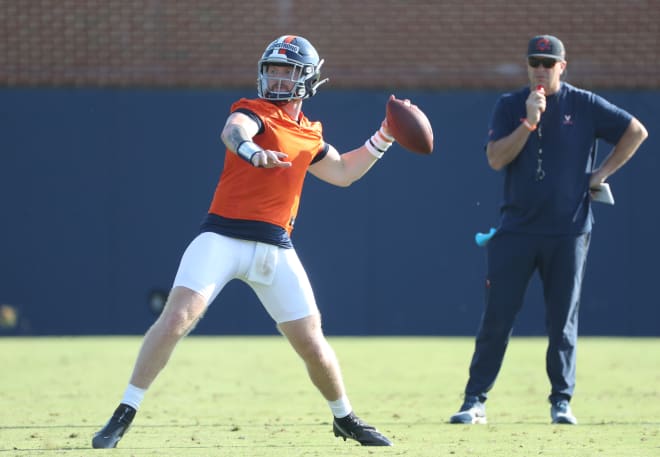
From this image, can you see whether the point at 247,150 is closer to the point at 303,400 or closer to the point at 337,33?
the point at 303,400

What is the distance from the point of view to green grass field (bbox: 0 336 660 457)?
6.33 metres

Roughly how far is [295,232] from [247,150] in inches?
311

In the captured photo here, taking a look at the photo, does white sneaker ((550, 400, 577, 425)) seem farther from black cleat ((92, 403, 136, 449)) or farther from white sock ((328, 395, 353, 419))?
black cleat ((92, 403, 136, 449))

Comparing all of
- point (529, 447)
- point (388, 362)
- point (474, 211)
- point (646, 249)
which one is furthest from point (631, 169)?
point (529, 447)

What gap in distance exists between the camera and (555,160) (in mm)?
7449

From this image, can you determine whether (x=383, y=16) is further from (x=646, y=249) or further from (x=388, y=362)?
(x=388, y=362)

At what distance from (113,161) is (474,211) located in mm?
3942

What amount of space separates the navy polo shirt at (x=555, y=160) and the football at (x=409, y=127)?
80cm

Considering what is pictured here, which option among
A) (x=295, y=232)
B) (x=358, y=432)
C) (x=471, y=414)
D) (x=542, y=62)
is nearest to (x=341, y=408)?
(x=358, y=432)

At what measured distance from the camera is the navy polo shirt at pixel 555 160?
745 centimetres

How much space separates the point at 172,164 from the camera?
13.9 meters

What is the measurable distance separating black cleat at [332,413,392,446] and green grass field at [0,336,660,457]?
0.08m

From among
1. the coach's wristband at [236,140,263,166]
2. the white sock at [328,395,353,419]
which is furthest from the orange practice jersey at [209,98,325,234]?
the white sock at [328,395,353,419]

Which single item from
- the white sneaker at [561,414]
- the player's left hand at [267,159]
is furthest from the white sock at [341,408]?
the white sneaker at [561,414]
